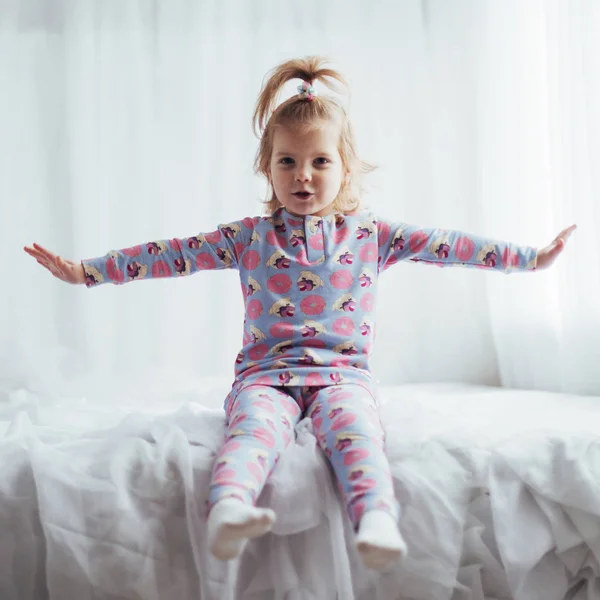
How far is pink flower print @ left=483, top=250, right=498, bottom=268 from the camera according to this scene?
133 cm

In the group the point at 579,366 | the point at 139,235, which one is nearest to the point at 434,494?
the point at 579,366

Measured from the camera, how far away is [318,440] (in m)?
1.16

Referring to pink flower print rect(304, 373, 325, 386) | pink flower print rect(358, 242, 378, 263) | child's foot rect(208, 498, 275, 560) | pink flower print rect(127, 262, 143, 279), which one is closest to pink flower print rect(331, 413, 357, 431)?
pink flower print rect(304, 373, 325, 386)

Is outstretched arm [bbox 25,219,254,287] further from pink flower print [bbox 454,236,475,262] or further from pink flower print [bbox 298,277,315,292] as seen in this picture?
pink flower print [bbox 454,236,475,262]

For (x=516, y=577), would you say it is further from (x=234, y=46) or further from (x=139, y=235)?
(x=234, y=46)

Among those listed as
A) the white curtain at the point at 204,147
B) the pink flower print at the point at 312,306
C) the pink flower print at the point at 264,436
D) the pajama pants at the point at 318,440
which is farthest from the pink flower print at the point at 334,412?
the white curtain at the point at 204,147

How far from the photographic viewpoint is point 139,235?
1.83 metres

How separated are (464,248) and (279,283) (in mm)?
332

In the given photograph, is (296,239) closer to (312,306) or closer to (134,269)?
(312,306)

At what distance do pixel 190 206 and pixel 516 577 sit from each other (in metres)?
1.13

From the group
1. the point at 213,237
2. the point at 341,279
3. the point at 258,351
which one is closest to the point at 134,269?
the point at 213,237

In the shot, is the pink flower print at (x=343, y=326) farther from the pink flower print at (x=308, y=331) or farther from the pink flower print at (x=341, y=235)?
the pink flower print at (x=341, y=235)

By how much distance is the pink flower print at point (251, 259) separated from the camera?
54.0 inches

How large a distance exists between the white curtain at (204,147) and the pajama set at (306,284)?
1.50ft
